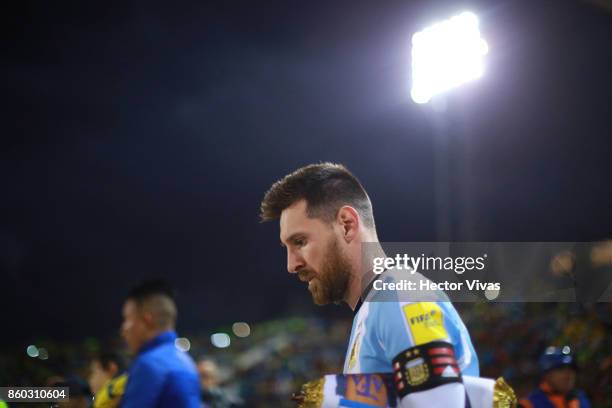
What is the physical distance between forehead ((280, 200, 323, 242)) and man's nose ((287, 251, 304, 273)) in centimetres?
5

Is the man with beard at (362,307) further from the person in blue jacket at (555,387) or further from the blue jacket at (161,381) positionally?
the person in blue jacket at (555,387)

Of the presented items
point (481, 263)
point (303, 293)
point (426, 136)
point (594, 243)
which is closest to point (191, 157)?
point (303, 293)

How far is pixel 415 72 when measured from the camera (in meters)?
9.54

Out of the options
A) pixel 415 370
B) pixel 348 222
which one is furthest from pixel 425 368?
pixel 348 222

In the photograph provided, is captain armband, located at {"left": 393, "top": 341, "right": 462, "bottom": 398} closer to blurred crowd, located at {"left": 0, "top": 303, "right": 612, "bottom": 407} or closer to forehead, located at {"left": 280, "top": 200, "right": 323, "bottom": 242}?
forehead, located at {"left": 280, "top": 200, "right": 323, "bottom": 242}

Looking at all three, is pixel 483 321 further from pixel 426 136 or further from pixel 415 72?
pixel 426 136

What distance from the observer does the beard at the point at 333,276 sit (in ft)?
4.72

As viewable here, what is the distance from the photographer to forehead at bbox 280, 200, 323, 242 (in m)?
1.47

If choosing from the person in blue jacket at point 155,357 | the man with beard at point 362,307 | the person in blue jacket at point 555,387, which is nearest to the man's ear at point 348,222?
the man with beard at point 362,307

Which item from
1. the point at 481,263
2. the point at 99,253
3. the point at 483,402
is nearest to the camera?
the point at 483,402

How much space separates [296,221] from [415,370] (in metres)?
0.50

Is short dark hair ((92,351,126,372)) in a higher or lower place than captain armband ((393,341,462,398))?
higher

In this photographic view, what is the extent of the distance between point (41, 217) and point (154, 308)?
2144 centimetres

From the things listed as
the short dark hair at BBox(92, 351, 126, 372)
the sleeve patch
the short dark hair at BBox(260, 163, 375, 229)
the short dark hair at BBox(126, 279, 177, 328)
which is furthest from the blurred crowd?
the sleeve patch
